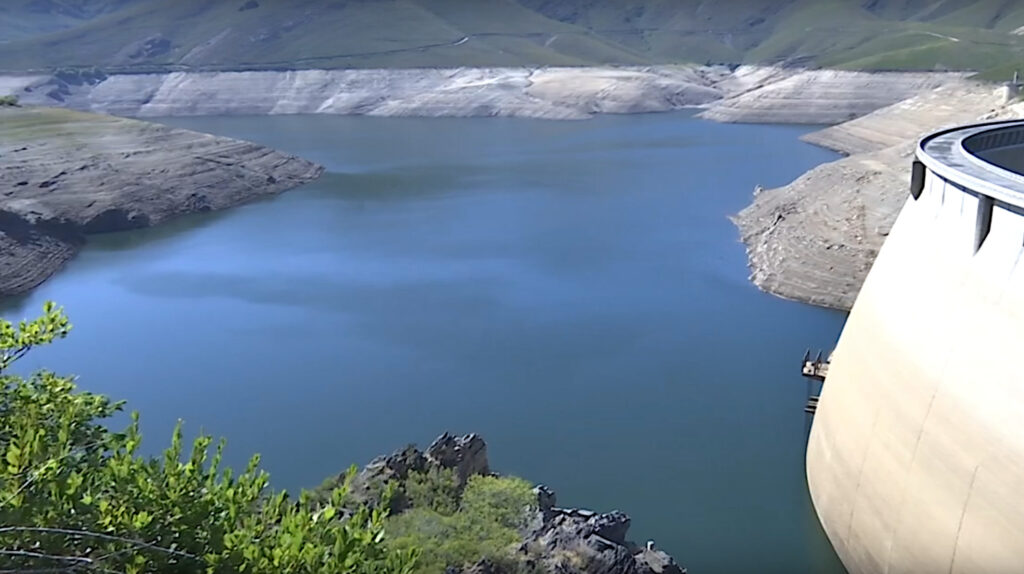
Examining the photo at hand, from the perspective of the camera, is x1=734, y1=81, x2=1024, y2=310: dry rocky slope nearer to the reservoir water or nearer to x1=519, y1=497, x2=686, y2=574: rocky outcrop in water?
the reservoir water

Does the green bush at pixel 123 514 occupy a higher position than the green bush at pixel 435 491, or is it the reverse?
the green bush at pixel 123 514

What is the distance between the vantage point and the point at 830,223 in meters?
29.5

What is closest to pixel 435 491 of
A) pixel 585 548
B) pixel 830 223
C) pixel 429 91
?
pixel 585 548

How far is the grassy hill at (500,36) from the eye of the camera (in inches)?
3484

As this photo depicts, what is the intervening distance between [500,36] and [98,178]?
70644 millimetres

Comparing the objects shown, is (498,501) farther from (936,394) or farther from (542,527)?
(936,394)

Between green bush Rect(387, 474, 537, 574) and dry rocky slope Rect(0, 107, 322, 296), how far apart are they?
76.7ft

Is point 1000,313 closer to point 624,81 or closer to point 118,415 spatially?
point 118,415

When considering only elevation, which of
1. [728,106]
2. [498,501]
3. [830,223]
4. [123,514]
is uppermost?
[123,514]

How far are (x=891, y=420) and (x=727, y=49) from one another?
109706 millimetres

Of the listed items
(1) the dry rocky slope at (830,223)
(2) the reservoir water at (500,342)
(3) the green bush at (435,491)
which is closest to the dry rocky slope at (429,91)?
(2) the reservoir water at (500,342)

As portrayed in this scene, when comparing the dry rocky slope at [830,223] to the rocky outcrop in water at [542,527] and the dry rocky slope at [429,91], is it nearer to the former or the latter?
the rocky outcrop in water at [542,527]

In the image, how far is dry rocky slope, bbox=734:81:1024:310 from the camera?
86.9ft

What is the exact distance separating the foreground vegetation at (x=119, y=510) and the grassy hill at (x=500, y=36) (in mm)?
74580
